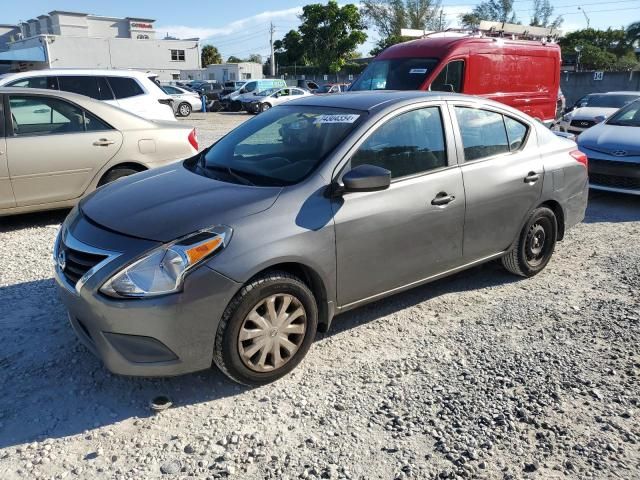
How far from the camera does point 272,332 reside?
309cm

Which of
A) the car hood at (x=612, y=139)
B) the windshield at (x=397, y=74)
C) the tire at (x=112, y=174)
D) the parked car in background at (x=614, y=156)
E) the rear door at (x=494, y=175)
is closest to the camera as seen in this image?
the rear door at (x=494, y=175)

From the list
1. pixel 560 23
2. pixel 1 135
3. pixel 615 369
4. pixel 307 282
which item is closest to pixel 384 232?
pixel 307 282

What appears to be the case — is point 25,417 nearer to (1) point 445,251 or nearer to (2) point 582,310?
(1) point 445,251

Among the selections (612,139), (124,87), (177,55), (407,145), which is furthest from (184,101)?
(177,55)

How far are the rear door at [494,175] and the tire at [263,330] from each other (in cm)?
152

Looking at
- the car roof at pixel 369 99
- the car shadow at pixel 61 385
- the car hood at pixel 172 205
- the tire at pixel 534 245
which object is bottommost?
the car shadow at pixel 61 385

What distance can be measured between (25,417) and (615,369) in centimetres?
345

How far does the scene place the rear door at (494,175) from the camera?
13.3ft

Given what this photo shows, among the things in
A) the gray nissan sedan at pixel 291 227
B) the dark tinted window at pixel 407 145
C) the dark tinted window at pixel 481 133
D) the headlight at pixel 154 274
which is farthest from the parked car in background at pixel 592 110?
the headlight at pixel 154 274

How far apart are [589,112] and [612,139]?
7199 mm

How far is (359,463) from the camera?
256 cm

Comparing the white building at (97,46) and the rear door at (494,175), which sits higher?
the white building at (97,46)

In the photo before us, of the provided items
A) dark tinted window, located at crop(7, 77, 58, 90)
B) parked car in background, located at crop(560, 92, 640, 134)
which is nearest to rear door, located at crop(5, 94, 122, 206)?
dark tinted window, located at crop(7, 77, 58, 90)

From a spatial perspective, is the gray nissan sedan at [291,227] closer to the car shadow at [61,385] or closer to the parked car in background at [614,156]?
the car shadow at [61,385]
